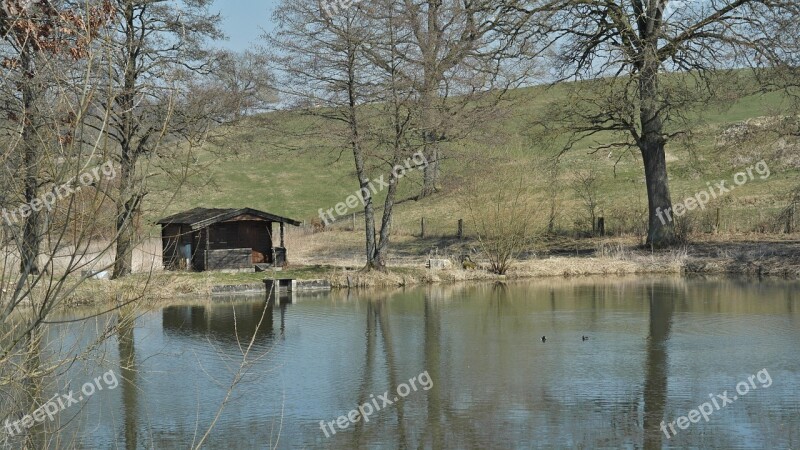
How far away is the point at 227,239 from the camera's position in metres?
33.2

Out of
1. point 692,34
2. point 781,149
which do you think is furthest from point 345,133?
point 781,149

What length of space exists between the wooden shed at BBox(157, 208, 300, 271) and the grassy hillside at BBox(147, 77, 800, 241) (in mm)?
1263

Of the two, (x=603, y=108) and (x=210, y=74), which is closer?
(x=210, y=74)

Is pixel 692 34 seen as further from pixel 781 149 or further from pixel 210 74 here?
pixel 210 74

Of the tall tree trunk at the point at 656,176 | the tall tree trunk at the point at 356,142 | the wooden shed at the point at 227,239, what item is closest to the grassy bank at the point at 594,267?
the tall tree trunk at the point at 656,176

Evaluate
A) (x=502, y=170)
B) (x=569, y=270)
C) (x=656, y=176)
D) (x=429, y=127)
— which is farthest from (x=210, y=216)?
(x=656, y=176)

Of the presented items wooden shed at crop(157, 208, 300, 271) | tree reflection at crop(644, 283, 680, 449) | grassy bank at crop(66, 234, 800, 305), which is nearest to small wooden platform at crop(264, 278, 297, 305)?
grassy bank at crop(66, 234, 800, 305)

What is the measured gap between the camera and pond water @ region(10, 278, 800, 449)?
37.9ft

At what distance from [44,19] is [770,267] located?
1072 inches

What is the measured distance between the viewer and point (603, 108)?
31.6m

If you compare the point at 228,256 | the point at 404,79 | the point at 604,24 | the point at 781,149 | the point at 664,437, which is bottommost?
the point at 664,437

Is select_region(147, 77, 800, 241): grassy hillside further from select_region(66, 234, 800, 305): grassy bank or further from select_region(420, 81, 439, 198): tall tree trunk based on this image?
select_region(66, 234, 800, 305): grassy bank

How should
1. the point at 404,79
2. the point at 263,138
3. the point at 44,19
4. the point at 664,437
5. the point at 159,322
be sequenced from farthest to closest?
the point at 263,138 → the point at 404,79 → the point at 159,322 → the point at 664,437 → the point at 44,19

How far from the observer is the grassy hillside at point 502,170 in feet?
93.0
